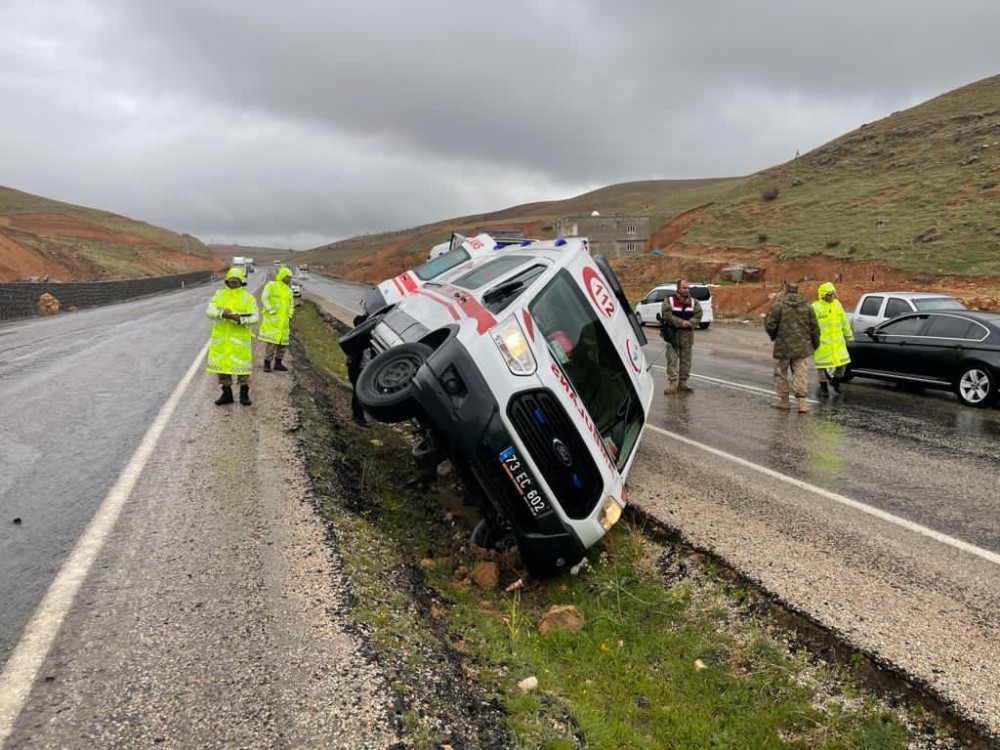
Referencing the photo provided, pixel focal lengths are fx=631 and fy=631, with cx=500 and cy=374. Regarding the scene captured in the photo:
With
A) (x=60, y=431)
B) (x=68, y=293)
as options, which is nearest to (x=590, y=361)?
(x=60, y=431)

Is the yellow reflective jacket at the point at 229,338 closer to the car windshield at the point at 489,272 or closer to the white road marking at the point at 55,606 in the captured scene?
the white road marking at the point at 55,606

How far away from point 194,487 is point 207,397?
10.6ft

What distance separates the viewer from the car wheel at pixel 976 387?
29.6 ft

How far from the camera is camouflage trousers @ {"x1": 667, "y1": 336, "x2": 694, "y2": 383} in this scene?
33.3ft

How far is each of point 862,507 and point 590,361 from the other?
8.63 ft

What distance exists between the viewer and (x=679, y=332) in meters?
10.1

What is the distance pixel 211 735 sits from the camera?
7.48ft

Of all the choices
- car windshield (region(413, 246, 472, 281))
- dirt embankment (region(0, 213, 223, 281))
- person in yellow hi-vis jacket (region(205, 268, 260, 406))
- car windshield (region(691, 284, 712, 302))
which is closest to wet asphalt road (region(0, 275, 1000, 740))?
person in yellow hi-vis jacket (region(205, 268, 260, 406))

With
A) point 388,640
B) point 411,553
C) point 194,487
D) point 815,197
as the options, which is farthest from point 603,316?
point 815,197

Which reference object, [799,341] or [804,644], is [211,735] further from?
[799,341]

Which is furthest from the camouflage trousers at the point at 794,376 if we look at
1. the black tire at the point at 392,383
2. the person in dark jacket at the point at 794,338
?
the black tire at the point at 392,383

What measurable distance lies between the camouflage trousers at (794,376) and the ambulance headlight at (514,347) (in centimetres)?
614

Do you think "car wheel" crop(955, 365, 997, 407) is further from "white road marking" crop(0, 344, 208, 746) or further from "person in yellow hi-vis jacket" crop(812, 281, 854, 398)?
"white road marking" crop(0, 344, 208, 746)

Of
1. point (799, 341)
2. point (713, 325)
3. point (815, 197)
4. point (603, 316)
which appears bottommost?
point (713, 325)
